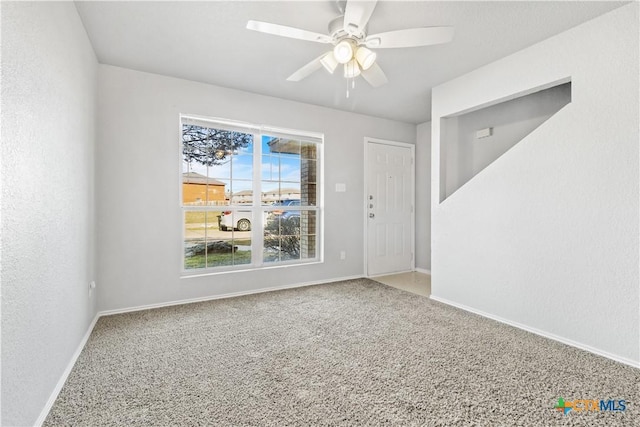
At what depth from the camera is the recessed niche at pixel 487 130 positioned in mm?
3189

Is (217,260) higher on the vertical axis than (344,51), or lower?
lower

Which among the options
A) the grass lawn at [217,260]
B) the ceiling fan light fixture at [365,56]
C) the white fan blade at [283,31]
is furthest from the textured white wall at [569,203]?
the grass lawn at [217,260]

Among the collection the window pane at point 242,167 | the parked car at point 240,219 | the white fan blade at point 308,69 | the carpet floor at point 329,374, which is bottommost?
the carpet floor at point 329,374

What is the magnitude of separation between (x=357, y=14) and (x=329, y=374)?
2198 millimetres

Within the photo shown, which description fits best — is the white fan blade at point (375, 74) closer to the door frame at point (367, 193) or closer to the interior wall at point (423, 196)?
the door frame at point (367, 193)

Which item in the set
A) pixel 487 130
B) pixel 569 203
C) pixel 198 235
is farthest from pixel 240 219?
pixel 569 203

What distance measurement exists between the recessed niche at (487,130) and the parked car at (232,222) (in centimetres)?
236

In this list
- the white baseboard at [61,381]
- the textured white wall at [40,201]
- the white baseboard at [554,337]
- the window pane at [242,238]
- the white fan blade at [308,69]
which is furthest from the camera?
the window pane at [242,238]

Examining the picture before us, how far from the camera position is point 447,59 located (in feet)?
9.73

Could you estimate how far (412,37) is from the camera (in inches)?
78.0

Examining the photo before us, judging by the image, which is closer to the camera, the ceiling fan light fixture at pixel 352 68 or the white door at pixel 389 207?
the ceiling fan light fixture at pixel 352 68

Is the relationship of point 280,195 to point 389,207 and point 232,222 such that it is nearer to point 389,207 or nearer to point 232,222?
point 232,222

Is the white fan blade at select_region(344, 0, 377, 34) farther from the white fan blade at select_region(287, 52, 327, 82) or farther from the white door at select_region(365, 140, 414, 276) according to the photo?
the white door at select_region(365, 140, 414, 276)

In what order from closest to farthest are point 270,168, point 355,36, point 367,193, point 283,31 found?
point 283,31
point 355,36
point 270,168
point 367,193
